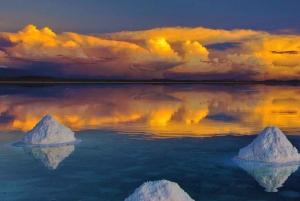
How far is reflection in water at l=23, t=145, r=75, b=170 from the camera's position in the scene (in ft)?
48.1

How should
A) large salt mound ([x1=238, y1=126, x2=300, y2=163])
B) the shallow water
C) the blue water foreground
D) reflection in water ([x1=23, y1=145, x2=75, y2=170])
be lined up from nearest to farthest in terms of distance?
1. the blue water foreground
2. the shallow water
3. large salt mound ([x1=238, y1=126, x2=300, y2=163])
4. reflection in water ([x1=23, y1=145, x2=75, y2=170])

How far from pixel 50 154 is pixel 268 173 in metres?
7.80

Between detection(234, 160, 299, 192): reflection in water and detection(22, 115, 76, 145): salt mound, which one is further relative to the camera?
detection(22, 115, 76, 145): salt mound

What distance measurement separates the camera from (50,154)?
15852 mm

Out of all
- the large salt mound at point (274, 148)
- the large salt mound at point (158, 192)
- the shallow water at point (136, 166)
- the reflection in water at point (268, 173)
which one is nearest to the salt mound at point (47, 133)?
the shallow water at point (136, 166)

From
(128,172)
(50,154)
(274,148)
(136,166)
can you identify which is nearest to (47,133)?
(50,154)

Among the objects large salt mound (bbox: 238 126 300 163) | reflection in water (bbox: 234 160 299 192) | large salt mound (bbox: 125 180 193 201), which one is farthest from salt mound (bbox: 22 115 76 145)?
large salt mound (bbox: 125 180 193 201)

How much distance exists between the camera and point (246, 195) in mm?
11094

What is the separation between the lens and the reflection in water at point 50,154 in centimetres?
1466

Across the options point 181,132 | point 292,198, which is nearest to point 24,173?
point 292,198

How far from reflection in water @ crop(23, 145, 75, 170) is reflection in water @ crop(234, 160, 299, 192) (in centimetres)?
623

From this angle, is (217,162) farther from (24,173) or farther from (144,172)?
(24,173)

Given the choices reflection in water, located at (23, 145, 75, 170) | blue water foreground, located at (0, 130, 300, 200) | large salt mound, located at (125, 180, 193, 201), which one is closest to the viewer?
large salt mound, located at (125, 180, 193, 201)

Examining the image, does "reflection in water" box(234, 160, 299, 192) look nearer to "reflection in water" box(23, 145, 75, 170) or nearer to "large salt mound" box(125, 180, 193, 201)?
"large salt mound" box(125, 180, 193, 201)
